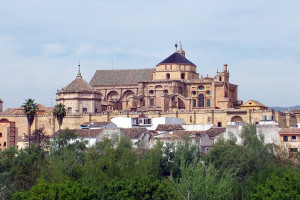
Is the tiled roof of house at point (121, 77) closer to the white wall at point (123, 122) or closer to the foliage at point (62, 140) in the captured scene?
the white wall at point (123, 122)

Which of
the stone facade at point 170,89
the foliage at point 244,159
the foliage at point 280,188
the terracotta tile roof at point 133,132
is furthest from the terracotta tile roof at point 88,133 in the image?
the foliage at point 280,188

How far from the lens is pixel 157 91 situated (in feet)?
271

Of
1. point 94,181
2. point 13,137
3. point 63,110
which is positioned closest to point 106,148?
point 94,181

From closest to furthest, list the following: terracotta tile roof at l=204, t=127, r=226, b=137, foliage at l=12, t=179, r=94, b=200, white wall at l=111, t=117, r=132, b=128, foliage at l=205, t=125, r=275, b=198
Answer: foliage at l=12, t=179, r=94, b=200 < foliage at l=205, t=125, r=275, b=198 < terracotta tile roof at l=204, t=127, r=226, b=137 < white wall at l=111, t=117, r=132, b=128

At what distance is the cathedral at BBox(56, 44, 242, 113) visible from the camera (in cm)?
7962

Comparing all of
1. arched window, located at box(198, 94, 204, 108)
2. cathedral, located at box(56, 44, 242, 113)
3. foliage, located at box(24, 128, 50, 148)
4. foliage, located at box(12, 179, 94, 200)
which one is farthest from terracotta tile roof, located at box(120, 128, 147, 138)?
foliage, located at box(12, 179, 94, 200)

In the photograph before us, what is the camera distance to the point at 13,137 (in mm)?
78688

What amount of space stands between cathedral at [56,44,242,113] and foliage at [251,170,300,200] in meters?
33.5

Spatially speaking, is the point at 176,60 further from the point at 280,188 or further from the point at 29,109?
the point at 280,188

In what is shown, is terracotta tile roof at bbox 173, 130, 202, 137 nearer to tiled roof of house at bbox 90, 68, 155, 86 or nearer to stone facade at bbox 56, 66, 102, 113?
stone facade at bbox 56, 66, 102, 113

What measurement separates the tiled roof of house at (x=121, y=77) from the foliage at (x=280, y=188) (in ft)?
140

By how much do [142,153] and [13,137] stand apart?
2687cm

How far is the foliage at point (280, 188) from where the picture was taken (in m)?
43.5

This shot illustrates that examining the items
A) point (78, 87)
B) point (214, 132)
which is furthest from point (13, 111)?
point (214, 132)
